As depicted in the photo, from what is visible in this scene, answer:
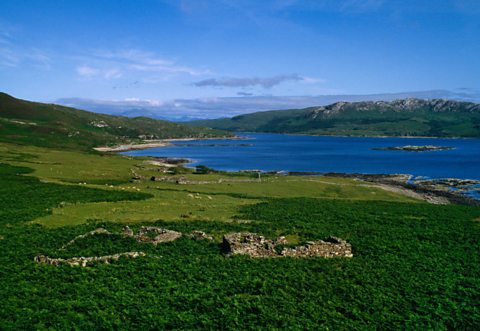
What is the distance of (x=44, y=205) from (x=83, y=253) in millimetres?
21369

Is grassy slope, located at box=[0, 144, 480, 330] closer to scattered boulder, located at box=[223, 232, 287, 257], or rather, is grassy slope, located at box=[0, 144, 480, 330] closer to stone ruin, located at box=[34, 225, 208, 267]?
stone ruin, located at box=[34, 225, 208, 267]

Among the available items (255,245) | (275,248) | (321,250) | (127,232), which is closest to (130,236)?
(127,232)

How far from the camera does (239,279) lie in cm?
2648

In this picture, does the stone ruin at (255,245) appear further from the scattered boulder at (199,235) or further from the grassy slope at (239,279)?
the grassy slope at (239,279)

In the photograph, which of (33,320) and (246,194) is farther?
(246,194)

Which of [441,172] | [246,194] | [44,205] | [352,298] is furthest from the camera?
[441,172]

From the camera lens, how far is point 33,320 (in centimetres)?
1967

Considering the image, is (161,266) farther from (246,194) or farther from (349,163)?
(349,163)

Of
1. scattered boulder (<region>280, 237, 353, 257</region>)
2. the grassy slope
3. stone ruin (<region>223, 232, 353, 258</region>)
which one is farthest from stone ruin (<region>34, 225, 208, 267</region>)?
scattered boulder (<region>280, 237, 353, 257</region>)

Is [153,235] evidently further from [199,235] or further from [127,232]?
[199,235]

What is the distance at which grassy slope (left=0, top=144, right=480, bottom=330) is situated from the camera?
21.4 meters

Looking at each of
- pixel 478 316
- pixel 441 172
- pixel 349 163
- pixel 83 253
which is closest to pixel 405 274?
pixel 478 316

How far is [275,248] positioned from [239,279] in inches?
283

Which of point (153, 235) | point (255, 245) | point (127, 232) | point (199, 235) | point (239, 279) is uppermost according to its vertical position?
point (127, 232)
